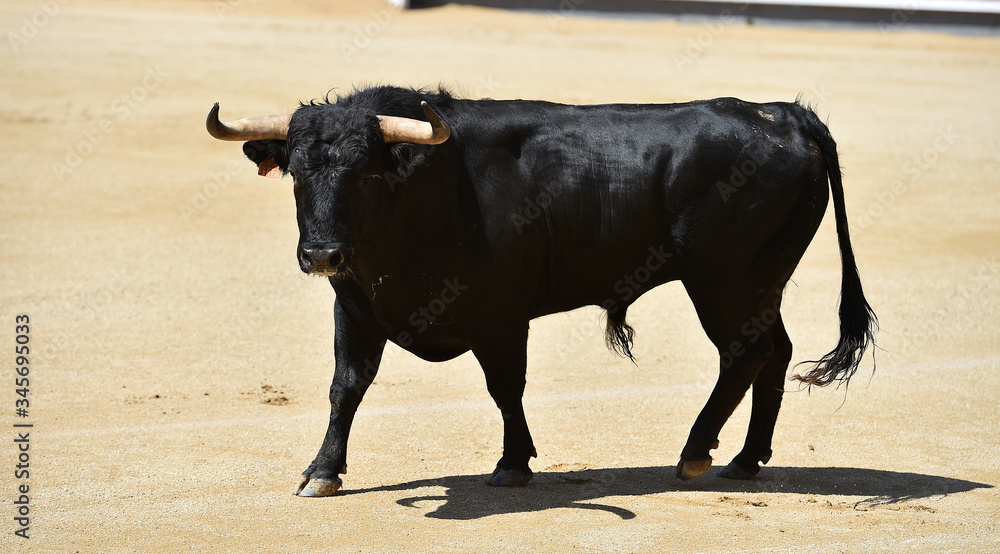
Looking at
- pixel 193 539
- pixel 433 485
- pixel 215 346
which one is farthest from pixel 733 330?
pixel 215 346

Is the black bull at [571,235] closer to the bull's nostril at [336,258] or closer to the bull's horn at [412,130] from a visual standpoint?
the bull's horn at [412,130]

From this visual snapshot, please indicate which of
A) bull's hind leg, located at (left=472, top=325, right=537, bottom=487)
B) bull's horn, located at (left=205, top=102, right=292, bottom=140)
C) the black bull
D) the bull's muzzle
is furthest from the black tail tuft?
bull's horn, located at (left=205, top=102, right=292, bottom=140)

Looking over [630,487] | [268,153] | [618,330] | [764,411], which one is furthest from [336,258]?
[764,411]

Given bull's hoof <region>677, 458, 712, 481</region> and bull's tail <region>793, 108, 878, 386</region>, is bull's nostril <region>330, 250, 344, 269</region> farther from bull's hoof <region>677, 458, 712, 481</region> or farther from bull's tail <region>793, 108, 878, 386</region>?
bull's tail <region>793, 108, 878, 386</region>

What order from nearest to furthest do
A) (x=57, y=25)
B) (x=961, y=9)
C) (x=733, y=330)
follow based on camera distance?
(x=733, y=330)
(x=57, y=25)
(x=961, y=9)

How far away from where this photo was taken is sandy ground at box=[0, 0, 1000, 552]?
5789 mm

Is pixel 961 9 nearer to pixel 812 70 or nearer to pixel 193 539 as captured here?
pixel 812 70

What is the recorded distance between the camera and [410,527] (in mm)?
5617

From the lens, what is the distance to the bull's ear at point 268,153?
5871mm

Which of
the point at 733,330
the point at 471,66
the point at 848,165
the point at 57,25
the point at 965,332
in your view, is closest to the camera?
the point at 733,330

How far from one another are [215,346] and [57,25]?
1677 cm

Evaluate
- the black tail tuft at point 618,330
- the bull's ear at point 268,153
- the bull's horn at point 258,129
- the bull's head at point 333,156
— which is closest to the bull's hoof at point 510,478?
the black tail tuft at point 618,330

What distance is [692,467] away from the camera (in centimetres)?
629

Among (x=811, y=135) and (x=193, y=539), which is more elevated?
(x=811, y=135)
